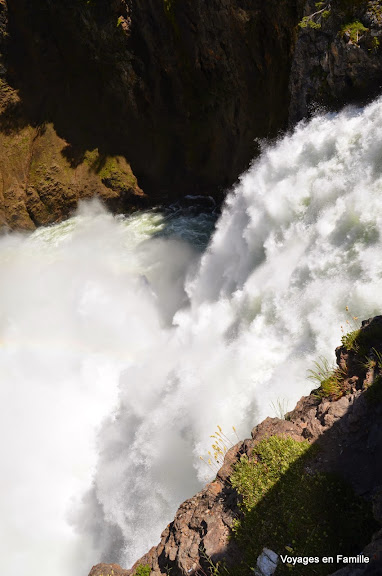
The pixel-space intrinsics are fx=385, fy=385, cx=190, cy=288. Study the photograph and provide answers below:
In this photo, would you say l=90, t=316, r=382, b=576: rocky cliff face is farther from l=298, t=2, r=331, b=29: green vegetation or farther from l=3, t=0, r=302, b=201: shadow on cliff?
l=3, t=0, r=302, b=201: shadow on cliff

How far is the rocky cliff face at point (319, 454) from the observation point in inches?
179

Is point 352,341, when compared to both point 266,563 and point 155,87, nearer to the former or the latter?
point 266,563

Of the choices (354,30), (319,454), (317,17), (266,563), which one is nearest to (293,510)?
(266,563)

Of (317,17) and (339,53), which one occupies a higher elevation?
(317,17)

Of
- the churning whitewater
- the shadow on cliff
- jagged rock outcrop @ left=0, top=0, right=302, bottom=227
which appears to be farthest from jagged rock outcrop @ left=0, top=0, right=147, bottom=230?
the churning whitewater

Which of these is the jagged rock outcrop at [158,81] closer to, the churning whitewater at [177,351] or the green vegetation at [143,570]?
the churning whitewater at [177,351]

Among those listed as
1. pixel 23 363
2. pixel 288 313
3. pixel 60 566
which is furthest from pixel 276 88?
pixel 60 566

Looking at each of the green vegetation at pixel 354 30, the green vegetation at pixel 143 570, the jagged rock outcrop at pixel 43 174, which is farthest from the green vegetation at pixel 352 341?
the jagged rock outcrop at pixel 43 174

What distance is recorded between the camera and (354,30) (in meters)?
10.3

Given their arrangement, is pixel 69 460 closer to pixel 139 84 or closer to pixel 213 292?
pixel 213 292

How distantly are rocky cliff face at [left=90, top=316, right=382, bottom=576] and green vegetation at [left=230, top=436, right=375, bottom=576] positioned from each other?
120mm

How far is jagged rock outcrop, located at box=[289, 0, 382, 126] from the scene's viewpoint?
10.1 meters

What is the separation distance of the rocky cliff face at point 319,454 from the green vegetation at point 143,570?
0.06 metres

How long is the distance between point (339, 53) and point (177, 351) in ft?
32.7
